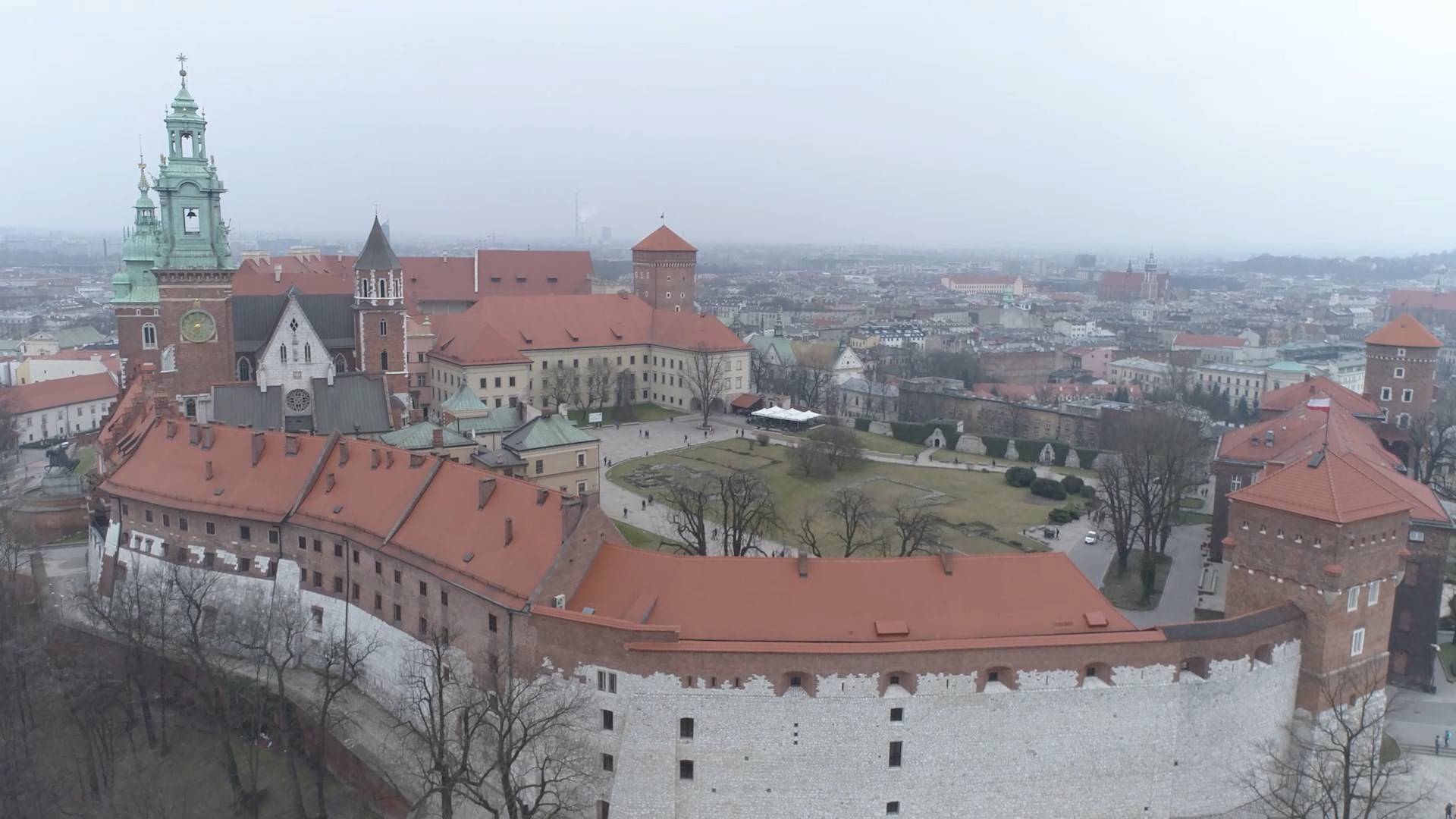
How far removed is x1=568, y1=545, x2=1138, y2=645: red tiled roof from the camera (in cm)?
3109

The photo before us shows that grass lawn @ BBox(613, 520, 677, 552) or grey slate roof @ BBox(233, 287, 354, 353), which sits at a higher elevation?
grey slate roof @ BBox(233, 287, 354, 353)

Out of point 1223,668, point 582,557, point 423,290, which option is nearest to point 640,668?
point 582,557

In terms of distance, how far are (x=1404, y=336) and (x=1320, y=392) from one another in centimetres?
1163

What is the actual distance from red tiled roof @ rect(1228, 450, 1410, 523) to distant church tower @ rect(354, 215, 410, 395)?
46586 mm

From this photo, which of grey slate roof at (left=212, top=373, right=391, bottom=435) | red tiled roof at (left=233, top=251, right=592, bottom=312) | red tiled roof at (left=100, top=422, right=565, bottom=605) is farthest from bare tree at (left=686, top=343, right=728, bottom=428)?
red tiled roof at (left=100, top=422, right=565, bottom=605)

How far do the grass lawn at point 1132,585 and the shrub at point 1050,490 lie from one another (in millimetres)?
9436

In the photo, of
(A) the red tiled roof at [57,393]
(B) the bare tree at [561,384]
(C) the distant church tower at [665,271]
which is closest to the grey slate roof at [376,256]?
(B) the bare tree at [561,384]

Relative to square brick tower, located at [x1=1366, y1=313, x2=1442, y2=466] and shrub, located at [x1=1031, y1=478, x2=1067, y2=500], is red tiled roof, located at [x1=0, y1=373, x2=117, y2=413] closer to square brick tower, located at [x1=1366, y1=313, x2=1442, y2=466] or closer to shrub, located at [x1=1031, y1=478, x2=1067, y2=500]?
shrub, located at [x1=1031, y1=478, x2=1067, y2=500]

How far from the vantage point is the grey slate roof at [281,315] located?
204 feet

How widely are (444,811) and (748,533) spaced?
23721 millimetres

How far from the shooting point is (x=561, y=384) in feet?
281

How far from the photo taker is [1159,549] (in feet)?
181

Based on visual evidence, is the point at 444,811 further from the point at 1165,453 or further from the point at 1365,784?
the point at 1165,453

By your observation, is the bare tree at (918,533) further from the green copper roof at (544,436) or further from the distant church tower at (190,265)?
the distant church tower at (190,265)
